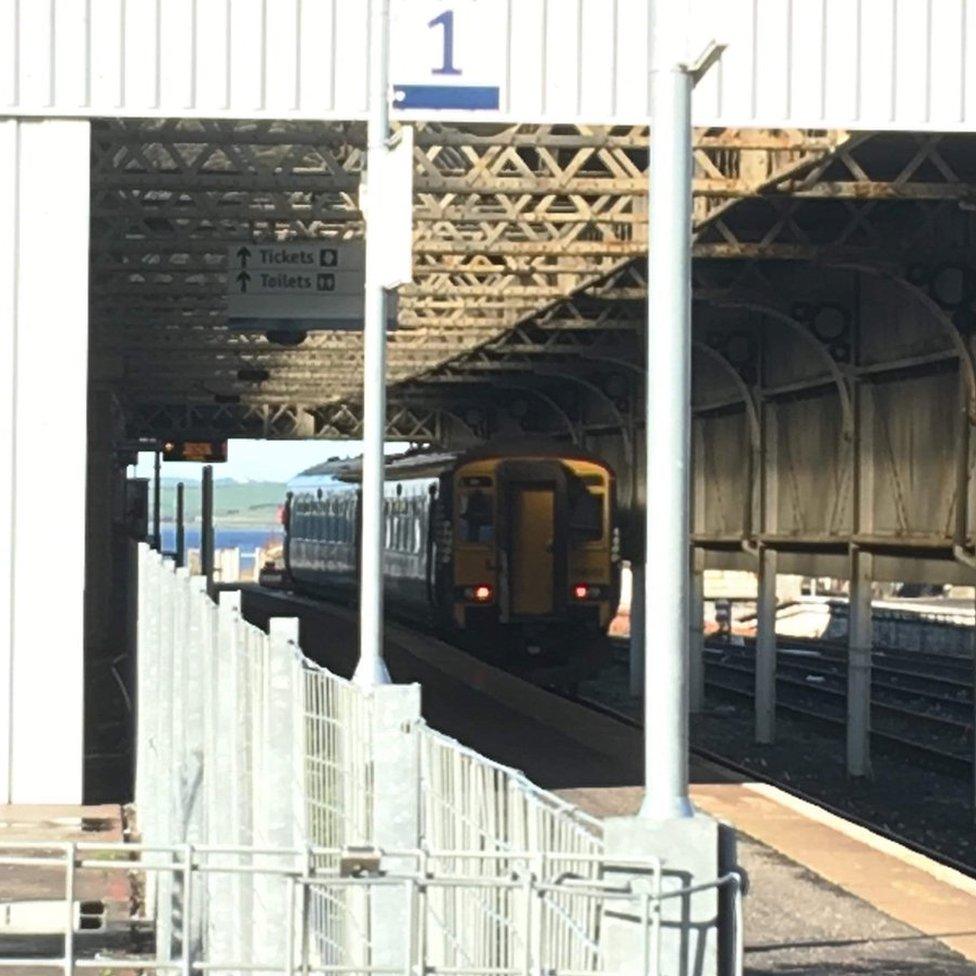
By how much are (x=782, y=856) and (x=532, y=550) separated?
61.1 feet

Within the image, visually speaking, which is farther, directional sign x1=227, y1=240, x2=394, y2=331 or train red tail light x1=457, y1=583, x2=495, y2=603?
train red tail light x1=457, y1=583, x2=495, y2=603

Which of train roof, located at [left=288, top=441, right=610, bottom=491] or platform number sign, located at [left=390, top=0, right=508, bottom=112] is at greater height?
platform number sign, located at [left=390, top=0, right=508, bottom=112]

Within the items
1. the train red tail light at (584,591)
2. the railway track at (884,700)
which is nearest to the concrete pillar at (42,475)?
the railway track at (884,700)

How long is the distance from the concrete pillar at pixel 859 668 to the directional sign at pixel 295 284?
654 cm

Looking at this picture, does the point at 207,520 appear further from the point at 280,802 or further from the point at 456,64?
the point at 280,802

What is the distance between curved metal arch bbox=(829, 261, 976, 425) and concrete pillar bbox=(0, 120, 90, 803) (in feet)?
30.3

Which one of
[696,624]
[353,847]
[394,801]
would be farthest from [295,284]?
[353,847]

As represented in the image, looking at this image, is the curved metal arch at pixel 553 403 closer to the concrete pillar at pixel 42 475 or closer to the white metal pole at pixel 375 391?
the concrete pillar at pixel 42 475

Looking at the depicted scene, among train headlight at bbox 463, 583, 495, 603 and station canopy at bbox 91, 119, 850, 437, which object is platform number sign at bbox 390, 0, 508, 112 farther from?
train headlight at bbox 463, 583, 495, 603

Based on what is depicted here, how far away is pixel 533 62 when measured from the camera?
642 inches

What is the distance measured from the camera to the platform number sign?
16.1 metres

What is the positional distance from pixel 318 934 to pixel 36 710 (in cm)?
846

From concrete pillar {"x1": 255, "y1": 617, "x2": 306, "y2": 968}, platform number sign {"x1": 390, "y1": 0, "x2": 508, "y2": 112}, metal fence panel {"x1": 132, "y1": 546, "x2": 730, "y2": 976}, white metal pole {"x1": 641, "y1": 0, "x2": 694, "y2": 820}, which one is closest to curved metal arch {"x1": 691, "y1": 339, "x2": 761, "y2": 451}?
platform number sign {"x1": 390, "y1": 0, "x2": 508, "y2": 112}

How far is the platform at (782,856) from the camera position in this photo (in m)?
12.0
